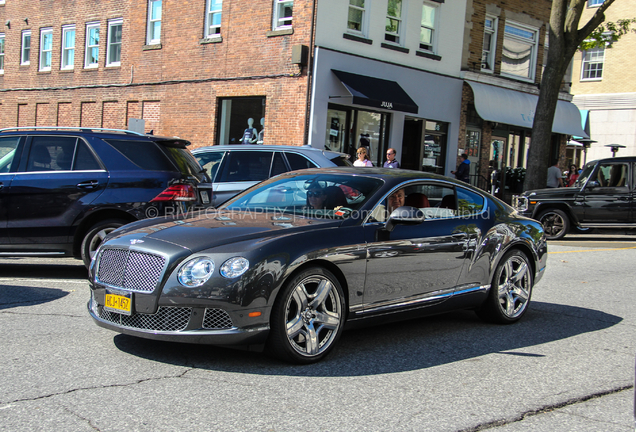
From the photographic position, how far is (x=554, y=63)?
18.8 meters

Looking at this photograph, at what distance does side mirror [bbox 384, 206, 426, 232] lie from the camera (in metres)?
5.41

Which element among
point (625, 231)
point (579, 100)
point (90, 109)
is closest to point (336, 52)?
point (625, 231)

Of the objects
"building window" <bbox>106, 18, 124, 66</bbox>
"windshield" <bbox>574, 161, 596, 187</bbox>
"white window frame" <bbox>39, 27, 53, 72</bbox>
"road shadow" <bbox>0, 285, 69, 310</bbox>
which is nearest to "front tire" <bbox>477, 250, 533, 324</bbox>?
"road shadow" <bbox>0, 285, 69, 310</bbox>

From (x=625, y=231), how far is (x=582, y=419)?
1384 cm

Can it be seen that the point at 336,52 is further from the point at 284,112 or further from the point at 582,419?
the point at 582,419

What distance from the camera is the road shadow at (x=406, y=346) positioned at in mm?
4762

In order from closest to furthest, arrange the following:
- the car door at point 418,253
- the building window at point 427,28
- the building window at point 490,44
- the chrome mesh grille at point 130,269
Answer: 1. the chrome mesh grille at point 130,269
2. the car door at point 418,253
3. the building window at point 427,28
4. the building window at point 490,44

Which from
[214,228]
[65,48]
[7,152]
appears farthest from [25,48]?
[214,228]

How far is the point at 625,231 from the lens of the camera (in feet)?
54.0

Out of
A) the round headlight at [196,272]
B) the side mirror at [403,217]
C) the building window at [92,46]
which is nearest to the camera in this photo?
the round headlight at [196,272]

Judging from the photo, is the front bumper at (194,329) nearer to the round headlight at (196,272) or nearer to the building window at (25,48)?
the round headlight at (196,272)

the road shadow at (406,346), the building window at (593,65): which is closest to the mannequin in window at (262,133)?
the road shadow at (406,346)

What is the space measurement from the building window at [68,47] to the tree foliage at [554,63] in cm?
1796

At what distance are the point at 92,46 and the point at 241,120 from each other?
8.66m
